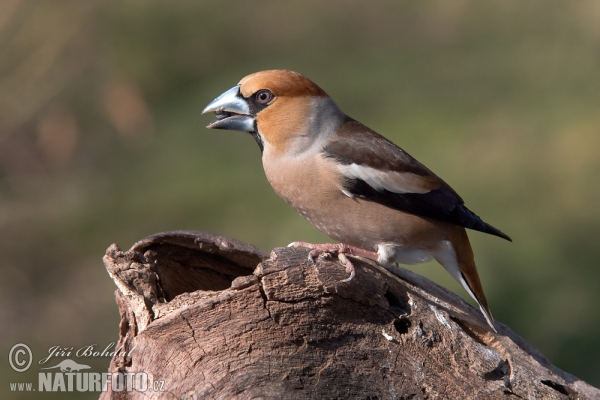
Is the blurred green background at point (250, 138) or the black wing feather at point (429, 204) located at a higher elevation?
the blurred green background at point (250, 138)

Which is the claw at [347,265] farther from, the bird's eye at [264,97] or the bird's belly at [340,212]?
the bird's eye at [264,97]

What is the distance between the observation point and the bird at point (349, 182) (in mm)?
4043

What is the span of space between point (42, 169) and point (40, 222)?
786mm

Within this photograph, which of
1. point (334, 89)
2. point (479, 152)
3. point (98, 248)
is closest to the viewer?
point (98, 248)

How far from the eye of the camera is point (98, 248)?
6.69 metres

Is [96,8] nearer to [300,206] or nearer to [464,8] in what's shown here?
[464,8]

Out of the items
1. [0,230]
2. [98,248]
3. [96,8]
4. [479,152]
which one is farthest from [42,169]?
[479,152]

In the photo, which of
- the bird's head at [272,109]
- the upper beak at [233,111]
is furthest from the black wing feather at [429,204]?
the upper beak at [233,111]

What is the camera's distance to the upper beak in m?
4.18

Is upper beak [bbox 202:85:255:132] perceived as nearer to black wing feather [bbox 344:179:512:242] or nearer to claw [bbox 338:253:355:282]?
black wing feather [bbox 344:179:512:242]

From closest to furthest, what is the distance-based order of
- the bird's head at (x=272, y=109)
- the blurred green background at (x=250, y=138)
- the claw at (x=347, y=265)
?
1. the claw at (x=347, y=265)
2. the bird's head at (x=272, y=109)
3. the blurred green background at (x=250, y=138)

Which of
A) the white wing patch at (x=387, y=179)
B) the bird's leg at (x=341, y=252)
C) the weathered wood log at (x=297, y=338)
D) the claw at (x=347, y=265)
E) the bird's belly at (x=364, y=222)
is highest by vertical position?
the white wing patch at (x=387, y=179)

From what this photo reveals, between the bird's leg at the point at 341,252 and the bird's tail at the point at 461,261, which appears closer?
the bird's leg at the point at 341,252

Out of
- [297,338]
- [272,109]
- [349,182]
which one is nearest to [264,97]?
[272,109]
